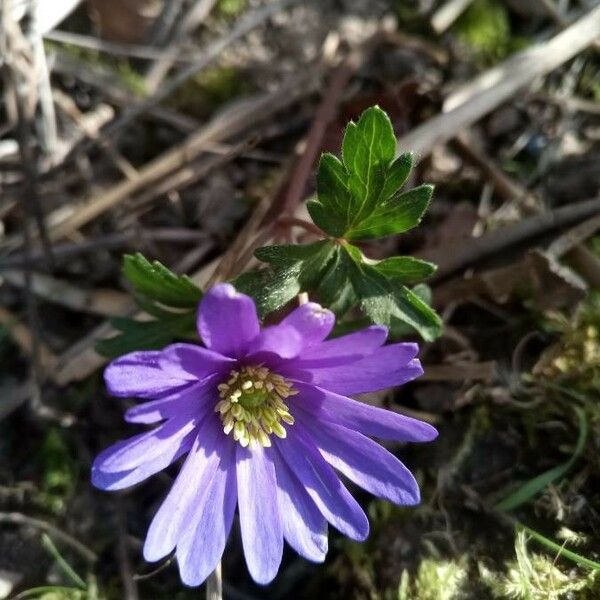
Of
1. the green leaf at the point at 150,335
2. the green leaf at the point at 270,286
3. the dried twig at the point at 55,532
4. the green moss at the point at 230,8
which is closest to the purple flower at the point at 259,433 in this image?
the green leaf at the point at 270,286

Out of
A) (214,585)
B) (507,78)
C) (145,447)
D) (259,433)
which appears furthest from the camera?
(507,78)

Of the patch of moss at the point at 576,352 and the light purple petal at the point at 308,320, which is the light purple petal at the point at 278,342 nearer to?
the light purple petal at the point at 308,320

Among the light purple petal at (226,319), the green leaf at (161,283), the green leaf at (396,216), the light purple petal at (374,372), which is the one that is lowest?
the light purple petal at (374,372)

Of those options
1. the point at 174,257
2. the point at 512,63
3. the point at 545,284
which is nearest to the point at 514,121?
the point at 512,63

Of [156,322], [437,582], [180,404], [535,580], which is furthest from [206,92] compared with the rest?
[535,580]

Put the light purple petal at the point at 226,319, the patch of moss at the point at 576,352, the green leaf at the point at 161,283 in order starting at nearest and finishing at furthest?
1. the light purple petal at the point at 226,319
2. the green leaf at the point at 161,283
3. the patch of moss at the point at 576,352

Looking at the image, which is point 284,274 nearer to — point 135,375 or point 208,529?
point 135,375

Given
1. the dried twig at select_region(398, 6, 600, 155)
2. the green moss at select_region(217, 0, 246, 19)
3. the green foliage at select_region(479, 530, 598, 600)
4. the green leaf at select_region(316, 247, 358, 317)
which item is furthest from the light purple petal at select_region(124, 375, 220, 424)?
the green moss at select_region(217, 0, 246, 19)
